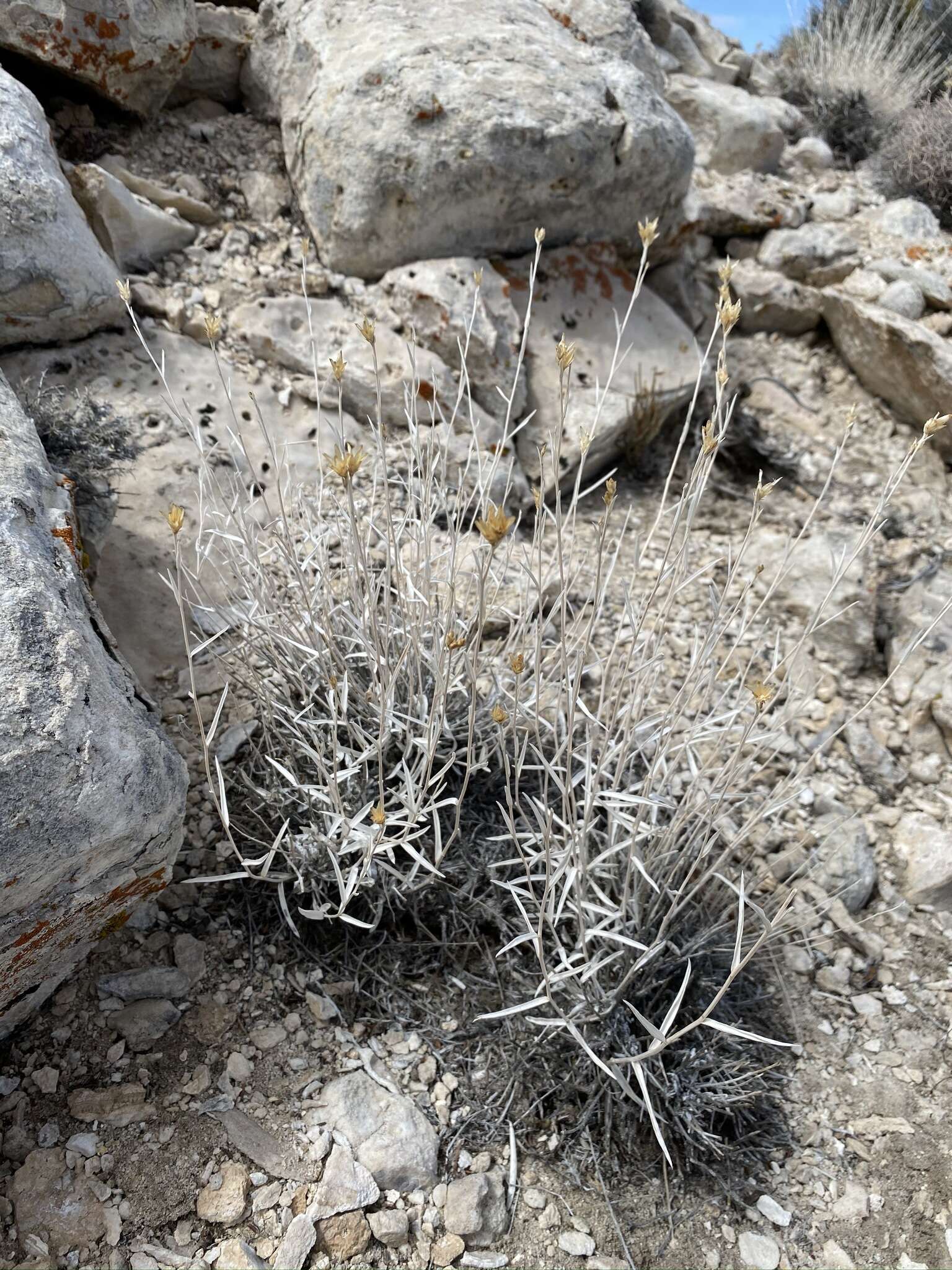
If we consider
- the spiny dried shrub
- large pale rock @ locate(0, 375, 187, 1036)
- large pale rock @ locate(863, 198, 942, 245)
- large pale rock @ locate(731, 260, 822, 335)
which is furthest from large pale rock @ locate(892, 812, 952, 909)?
the spiny dried shrub

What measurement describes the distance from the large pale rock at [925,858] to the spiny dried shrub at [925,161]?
12.7ft

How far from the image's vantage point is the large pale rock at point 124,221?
2.87 meters

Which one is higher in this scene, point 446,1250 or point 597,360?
point 597,360

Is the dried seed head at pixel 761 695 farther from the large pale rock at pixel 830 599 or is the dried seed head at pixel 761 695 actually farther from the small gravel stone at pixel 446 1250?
the large pale rock at pixel 830 599

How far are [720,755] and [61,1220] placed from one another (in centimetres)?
168

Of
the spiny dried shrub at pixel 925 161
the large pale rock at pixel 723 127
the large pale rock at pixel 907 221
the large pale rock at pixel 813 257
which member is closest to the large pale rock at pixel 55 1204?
the large pale rock at pixel 813 257

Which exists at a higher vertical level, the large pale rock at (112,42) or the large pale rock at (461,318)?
the large pale rock at (112,42)

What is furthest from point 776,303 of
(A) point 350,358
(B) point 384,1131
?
(B) point 384,1131

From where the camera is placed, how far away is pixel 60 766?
1.27 m

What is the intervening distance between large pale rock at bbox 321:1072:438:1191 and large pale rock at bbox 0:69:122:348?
213cm

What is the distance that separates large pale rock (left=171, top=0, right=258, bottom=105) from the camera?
3598 millimetres

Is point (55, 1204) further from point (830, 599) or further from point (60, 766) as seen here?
point (830, 599)

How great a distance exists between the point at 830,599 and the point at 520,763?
1.61 meters

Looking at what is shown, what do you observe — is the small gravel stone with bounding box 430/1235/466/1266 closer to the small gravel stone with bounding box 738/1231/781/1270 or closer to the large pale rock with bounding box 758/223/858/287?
the small gravel stone with bounding box 738/1231/781/1270
